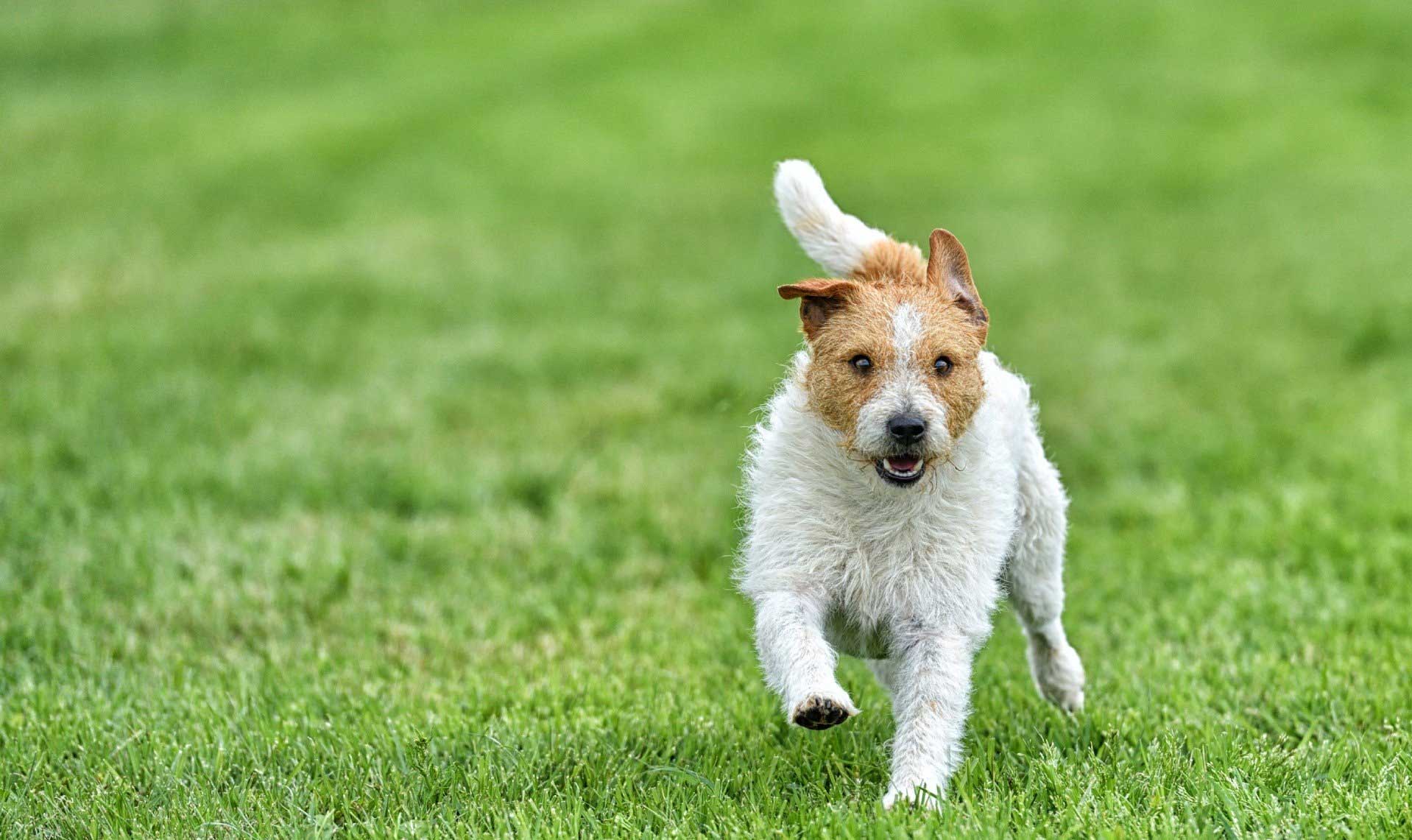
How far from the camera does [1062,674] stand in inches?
219

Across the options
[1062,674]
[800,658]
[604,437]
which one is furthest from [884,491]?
[604,437]

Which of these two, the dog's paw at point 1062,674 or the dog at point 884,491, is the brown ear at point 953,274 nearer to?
the dog at point 884,491

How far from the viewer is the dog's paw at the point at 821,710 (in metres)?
4.06

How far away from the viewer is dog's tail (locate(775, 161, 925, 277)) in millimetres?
4852

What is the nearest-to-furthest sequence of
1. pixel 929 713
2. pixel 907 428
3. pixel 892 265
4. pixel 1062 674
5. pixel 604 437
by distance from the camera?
pixel 907 428 < pixel 929 713 < pixel 892 265 < pixel 1062 674 < pixel 604 437

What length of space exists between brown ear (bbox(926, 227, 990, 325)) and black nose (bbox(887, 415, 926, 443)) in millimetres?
505

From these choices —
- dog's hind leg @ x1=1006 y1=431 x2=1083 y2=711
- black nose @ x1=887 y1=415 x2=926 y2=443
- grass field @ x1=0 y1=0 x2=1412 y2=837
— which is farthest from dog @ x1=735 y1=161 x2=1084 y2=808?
grass field @ x1=0 y1=0 x2=1412 y2=837

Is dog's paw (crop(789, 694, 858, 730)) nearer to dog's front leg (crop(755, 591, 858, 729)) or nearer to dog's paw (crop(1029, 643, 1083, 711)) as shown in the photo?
dog's front leg (crop(755, 591, 858, 729))

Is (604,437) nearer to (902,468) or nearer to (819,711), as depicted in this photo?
(902,468)

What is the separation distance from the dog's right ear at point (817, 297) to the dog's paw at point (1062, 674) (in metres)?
1.82

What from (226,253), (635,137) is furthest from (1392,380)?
(635,137)

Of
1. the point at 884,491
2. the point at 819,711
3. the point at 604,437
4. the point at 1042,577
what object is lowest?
the point at 604,437

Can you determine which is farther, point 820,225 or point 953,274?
point 820,225

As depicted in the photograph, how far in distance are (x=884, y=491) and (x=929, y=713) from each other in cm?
69
